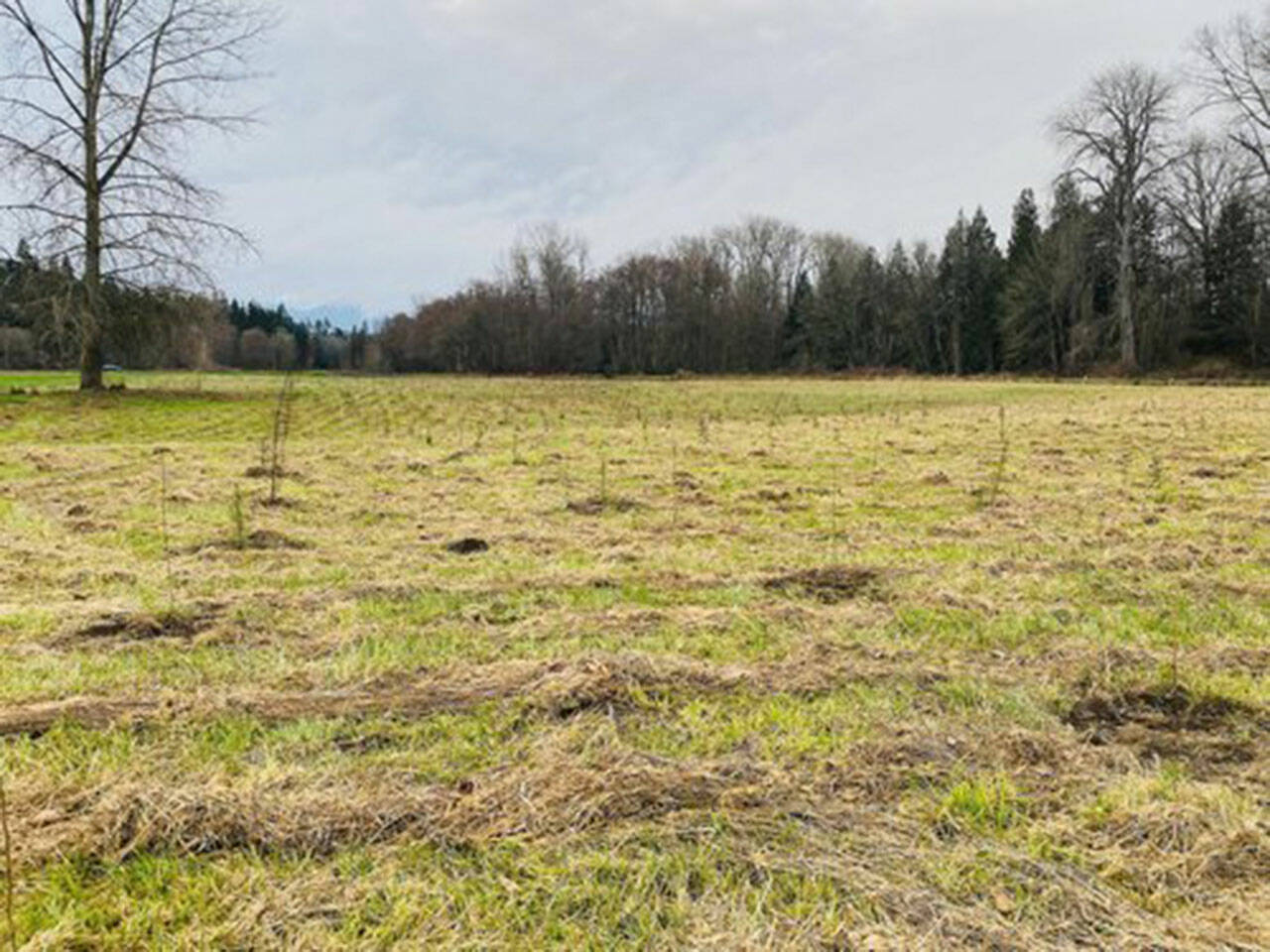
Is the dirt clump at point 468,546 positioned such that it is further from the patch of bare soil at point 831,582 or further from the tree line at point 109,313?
the tree line at point 109,313

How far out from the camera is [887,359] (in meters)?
64.6

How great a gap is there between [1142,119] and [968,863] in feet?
165

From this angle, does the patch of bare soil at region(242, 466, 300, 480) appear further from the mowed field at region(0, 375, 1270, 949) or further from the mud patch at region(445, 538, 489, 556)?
the mud patch at region(445, 538, 489, 556)

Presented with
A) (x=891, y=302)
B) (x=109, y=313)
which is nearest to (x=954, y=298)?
(x=891, y=302)

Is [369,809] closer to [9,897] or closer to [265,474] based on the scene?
[9,897]

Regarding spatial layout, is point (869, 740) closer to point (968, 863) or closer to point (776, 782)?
point (776, 782)

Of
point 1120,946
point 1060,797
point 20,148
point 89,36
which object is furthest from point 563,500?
point 89,36

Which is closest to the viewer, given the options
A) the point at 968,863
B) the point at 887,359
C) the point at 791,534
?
the point at 968,863

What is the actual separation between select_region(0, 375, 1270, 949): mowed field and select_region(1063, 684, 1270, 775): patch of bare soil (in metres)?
0.02

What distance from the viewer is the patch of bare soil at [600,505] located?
297 inches

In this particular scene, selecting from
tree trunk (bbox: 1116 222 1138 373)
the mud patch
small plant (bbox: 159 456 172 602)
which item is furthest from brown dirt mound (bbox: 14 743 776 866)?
tree trunk (bbox: 1116 222 1138 373)

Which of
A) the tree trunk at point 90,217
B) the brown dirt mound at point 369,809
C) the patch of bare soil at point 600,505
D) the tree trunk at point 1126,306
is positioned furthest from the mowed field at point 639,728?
the tree trunk at point 1126,306

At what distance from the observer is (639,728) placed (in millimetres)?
3012

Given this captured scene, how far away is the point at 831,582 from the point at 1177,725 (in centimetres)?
217
